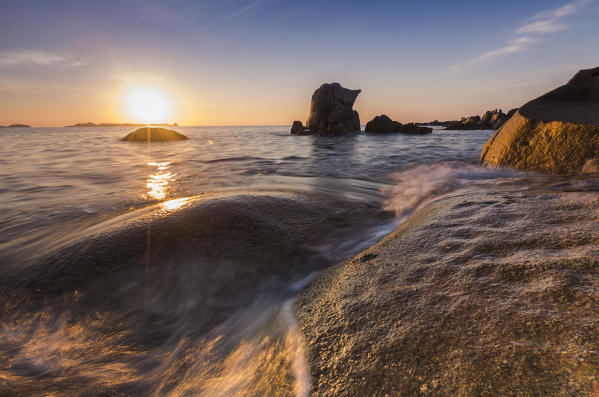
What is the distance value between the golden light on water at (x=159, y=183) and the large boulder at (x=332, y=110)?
34.7 m

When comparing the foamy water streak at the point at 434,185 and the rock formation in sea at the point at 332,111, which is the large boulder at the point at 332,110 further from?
the foamy water streak at the point at 434,185

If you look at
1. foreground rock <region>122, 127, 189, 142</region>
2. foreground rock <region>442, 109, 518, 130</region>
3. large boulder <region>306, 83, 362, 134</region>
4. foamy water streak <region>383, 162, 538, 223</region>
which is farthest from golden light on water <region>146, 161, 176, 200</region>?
foreground rock <region>442, 109, 518, 130</region>

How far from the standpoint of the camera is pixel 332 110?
1660 inches

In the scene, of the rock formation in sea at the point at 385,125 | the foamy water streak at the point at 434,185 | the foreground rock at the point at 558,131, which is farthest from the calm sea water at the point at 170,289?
the rock formation in sea at the point at 385,125

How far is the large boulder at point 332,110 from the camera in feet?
135

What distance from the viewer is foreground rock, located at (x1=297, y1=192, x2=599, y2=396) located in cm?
84

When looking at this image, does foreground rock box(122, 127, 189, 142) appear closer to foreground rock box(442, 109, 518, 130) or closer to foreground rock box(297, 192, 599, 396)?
foreground rock box(297, 192, 599, 396)

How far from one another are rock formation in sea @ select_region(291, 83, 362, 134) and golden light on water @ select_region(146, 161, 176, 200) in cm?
3470

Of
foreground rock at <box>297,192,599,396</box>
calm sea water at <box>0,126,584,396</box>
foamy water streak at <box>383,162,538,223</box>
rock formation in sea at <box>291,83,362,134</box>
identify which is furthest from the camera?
rock formation in sea at <box>291,83,362,134</box>

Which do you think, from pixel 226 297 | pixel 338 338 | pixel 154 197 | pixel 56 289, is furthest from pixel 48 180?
pixel 338 338

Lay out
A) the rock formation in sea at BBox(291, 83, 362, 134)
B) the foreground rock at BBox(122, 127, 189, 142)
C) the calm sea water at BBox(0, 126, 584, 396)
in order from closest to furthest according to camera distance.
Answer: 1. the calm sea water at BBox(0, 126, 584, 396)
2. the foreground rock at BBox(122, 127, 189, 142)
3. the rock formation in sea at BBox(291, 83, 362, 134)

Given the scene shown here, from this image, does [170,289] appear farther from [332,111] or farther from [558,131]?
[332,111]

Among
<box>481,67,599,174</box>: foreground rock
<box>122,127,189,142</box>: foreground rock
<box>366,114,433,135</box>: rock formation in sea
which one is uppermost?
<box>366,114,433,135</box>: rock formation in sea

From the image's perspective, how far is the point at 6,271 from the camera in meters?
2.51
